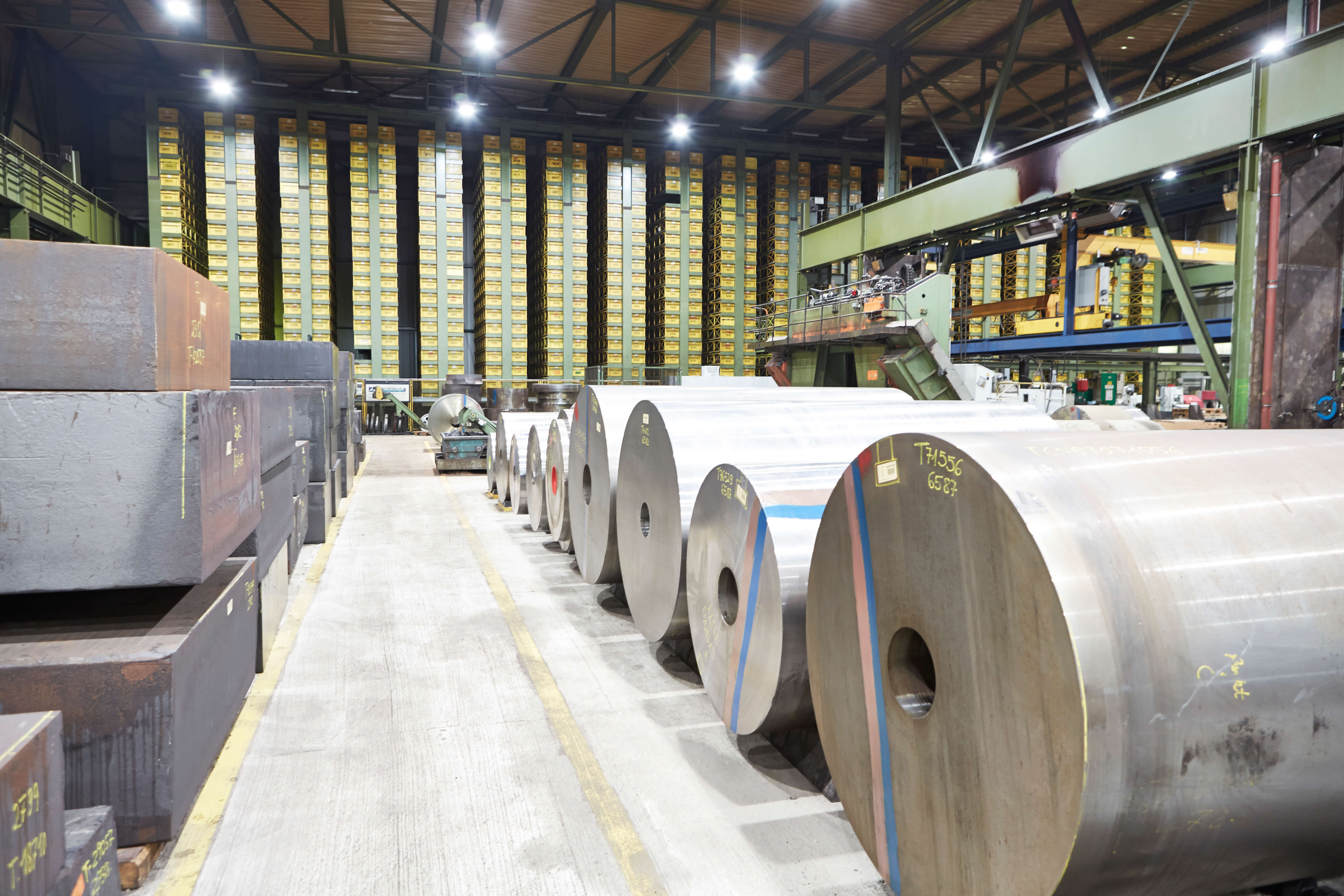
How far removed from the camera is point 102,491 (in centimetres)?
206

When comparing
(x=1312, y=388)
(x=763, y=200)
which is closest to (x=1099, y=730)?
(x=1312, y=388)

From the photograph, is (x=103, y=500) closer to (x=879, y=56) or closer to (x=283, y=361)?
(x=283, y=361)

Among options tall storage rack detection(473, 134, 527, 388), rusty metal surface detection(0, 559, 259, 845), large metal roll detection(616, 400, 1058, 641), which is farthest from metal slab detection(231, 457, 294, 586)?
tall storage rack detection(473, 134, 527, 388)

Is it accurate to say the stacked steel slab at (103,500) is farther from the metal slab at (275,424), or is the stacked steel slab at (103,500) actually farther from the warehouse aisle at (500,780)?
the metal slab at (275,424)

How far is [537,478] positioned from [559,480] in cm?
107

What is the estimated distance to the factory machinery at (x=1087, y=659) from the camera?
1.32 metres

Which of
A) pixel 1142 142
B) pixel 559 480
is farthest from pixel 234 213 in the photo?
pixel 1142 142

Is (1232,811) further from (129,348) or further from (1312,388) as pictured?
(1312,388)

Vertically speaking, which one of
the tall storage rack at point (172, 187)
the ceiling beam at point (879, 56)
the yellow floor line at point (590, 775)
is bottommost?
the yellow floor line at point (590, 775)

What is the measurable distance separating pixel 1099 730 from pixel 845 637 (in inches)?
31.4

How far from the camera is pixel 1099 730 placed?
1276 mm

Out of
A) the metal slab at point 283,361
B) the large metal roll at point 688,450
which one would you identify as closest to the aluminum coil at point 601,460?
the large metal roll at point 688,450

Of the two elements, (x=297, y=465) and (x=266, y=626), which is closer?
(x=266, y=626)

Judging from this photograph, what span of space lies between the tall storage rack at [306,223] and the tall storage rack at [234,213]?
1.93 feet
